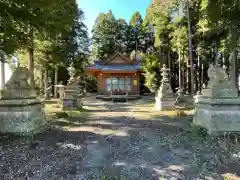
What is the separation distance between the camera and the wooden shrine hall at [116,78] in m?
29.5

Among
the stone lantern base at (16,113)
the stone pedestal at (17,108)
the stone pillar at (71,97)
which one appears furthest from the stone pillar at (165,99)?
the stone lantern base at (16,113)

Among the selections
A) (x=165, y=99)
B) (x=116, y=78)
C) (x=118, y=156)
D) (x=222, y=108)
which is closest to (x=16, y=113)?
(x=118, y=156)

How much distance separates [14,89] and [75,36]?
26.8 metres

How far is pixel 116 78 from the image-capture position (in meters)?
30.4

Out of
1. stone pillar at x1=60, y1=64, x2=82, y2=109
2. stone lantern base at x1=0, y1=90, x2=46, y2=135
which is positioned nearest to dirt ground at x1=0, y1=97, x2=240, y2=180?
stone lantern base at x1=0, y1=90, x2=46, y2=135

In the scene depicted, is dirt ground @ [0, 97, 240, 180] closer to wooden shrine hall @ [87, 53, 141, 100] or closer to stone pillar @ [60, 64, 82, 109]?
stone pillar @ [60, 64, 82, 109]

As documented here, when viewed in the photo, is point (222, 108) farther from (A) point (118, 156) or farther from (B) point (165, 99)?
(B) point (165, 99)

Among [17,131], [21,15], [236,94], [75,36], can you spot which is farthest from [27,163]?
[75,36]

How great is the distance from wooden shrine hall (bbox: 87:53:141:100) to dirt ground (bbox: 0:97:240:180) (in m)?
21.1

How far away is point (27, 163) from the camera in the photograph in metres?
5.40

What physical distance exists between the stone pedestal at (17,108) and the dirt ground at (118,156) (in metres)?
0.46

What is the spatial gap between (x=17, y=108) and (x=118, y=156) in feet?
13.1

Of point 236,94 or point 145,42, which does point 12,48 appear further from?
point 145,42

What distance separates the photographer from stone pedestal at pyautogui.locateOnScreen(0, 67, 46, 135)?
8062 millimetres
